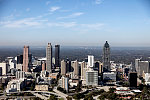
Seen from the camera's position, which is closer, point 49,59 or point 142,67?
point 142,67

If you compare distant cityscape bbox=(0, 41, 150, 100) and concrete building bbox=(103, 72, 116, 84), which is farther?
concrete building bbox=(103, 72, 116, 84)

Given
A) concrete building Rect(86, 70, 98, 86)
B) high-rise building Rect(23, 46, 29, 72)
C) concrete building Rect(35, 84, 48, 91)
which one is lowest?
concrete building Rect(35, 84, 48, 91)

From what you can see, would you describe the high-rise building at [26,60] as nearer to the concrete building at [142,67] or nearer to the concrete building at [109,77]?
the concrete building at [109,77]

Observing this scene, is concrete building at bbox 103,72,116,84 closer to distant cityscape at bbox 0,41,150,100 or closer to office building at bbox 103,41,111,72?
distant cityscape at bbox 0,41,150,100

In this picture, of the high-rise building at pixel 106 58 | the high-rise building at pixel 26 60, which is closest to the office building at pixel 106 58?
the high-rise building at pixel 106 58

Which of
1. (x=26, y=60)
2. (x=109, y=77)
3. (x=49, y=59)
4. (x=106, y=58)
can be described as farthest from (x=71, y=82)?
(x=106, y=58)

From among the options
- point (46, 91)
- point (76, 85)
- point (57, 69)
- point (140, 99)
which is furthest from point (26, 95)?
point (57, 69)

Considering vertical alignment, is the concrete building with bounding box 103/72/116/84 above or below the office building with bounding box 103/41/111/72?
below

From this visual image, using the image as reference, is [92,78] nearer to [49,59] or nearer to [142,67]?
[142,67]

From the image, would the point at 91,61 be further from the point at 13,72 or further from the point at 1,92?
the point at 1,92

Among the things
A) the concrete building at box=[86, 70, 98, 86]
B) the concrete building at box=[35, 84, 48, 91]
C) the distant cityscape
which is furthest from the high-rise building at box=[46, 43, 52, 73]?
the concrete building at box=[35, 84, 48, 91]

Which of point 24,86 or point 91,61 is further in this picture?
point 91,61
